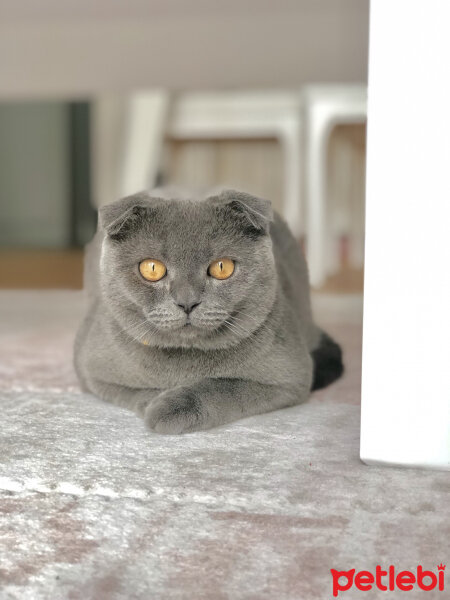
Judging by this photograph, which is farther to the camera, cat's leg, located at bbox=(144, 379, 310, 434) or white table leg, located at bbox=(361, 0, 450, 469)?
cat's leg, located at bbox=(144, 379, 310, 434)

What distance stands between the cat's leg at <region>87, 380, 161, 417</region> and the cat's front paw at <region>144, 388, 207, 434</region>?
0.07 m

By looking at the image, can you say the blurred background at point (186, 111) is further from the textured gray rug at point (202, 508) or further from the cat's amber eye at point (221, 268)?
the textured gray rug at point (202, 508)

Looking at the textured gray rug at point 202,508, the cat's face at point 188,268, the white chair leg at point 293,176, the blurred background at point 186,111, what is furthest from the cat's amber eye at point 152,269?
the white chair leg at point 293,176

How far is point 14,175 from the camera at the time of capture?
5668 mm

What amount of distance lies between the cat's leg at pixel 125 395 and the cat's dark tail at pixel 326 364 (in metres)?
0.37

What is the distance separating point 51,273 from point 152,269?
3.21 metres

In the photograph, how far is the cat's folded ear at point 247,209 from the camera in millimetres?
1257

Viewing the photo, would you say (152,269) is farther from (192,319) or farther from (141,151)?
(141,151)

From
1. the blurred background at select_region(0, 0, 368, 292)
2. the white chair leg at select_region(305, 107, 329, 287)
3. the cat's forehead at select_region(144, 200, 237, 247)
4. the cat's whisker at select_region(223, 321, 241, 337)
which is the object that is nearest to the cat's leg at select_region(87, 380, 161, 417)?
the cat's whisker at select_region(223, 321, 241, 337)

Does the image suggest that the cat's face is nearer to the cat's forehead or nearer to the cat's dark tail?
the cat's forehead

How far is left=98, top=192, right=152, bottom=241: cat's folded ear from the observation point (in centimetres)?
124

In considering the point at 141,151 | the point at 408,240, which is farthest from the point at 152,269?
the point at 141,151

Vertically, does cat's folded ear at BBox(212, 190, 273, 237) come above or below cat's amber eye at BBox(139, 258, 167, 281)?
above

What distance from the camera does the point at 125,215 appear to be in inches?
48.3
